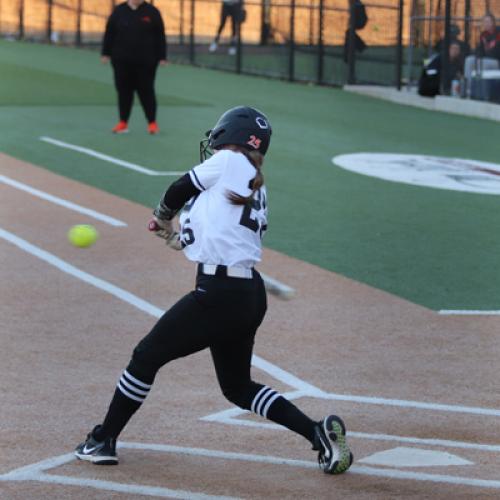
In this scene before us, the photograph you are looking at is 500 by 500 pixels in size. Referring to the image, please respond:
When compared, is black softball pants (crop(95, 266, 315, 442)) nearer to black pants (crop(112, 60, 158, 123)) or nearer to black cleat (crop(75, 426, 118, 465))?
black cleat (crop(75, 426, 118, 465))

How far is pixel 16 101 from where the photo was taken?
78.3ft

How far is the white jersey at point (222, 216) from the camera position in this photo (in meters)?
6.35

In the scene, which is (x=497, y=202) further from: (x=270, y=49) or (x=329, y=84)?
(x=270, y=49)

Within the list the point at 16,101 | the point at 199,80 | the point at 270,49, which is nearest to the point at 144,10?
the point at 16,101

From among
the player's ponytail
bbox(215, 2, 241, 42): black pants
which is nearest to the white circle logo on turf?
the player's ponytail

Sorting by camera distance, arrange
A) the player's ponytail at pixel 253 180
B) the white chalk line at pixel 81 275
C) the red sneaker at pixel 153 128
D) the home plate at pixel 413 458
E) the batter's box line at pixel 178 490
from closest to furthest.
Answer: the batter's box line at pixel 178 490
the player's ponytail at pixel 253 180
the home plate at pixel 413 458
the white chalk line at pixel 81 275
the red sneaker at pixel 153 128

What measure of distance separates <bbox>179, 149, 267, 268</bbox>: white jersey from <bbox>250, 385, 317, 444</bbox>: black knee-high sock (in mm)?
661

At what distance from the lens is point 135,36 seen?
766 inches

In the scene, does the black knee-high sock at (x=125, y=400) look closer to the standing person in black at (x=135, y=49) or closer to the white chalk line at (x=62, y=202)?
the white chalk line at (x=62, y=202)

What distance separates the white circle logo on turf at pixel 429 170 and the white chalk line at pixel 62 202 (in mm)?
4420

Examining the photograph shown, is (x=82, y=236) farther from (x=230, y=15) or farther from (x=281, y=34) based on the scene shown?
(x=230, y=15)

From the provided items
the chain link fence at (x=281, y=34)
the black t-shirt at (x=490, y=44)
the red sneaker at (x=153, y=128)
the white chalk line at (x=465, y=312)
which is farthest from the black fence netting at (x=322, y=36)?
the white chalk line at (x=465, y=312)

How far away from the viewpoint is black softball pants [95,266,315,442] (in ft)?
21.0

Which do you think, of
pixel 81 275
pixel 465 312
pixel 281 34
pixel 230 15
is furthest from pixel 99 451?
pixel 230 15
